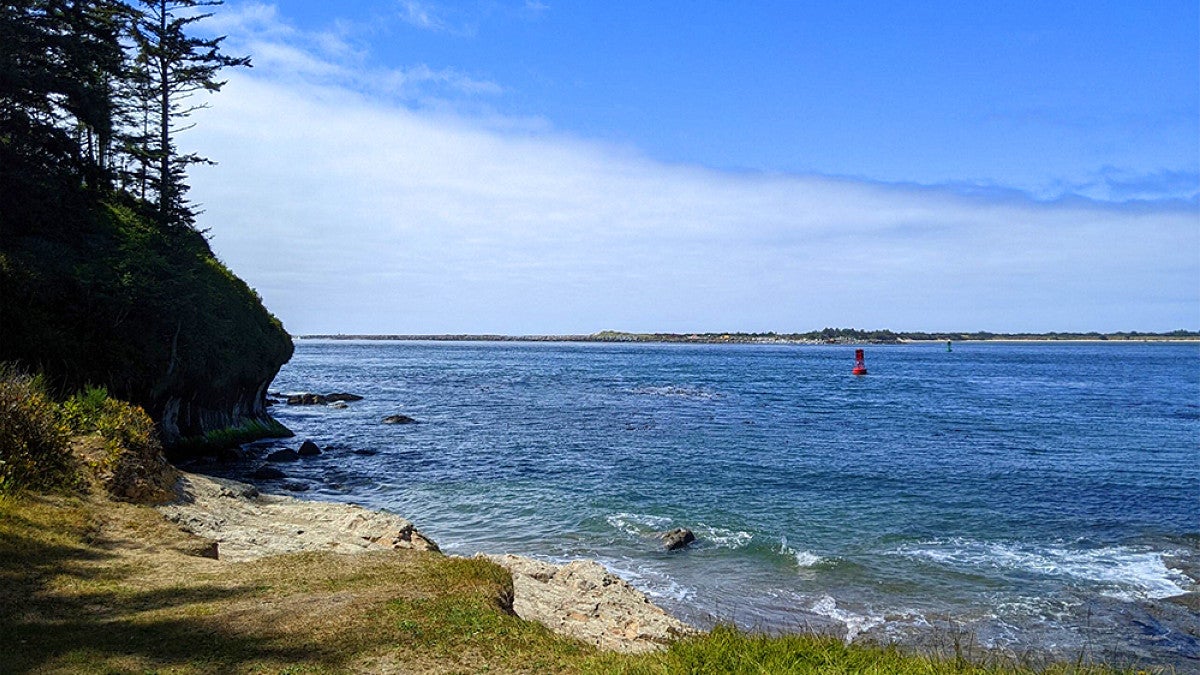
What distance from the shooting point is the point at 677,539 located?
1956 centimetres

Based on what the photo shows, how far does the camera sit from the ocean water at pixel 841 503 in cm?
1514

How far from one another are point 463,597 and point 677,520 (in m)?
14.2

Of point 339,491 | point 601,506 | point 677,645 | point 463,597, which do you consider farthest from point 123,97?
point 677,645

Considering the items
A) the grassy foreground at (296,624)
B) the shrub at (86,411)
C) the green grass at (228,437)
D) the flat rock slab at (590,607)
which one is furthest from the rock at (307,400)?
the grassy foreground at (296,624)

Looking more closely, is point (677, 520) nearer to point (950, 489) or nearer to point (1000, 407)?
point (950, 489)

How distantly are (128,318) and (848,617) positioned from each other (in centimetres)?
2698

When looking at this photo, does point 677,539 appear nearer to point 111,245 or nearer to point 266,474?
point 266,474

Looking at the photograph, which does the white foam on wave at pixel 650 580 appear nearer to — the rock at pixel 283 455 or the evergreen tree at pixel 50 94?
the rock at pixel 283 455

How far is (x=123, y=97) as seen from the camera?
3878cm

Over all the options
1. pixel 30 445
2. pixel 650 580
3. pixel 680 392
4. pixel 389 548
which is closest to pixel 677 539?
pixel 650 580

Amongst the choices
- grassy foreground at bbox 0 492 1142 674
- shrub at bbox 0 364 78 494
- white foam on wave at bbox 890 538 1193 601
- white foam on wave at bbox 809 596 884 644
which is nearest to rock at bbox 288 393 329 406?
shrub at bbox 0 364 78 494

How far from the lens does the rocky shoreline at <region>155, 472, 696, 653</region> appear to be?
1145 cm

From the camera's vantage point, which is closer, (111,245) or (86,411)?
(86,411)

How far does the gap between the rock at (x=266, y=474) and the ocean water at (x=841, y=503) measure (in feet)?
2.41
